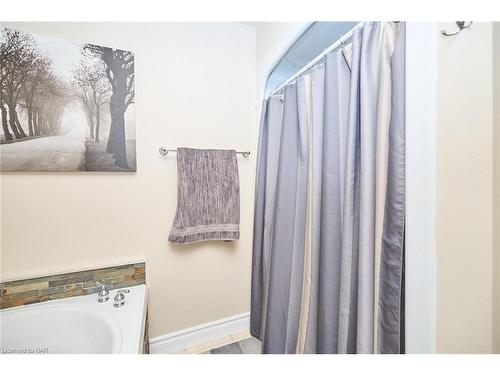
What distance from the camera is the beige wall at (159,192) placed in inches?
46.4

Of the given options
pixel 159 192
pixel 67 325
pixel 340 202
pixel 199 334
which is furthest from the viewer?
pixel 199 334

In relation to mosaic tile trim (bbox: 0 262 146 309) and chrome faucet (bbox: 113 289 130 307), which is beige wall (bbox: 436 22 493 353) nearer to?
chrome faucet (bbox: 113 289 130 307)

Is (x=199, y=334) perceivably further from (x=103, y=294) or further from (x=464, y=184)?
(x=464, y=184)

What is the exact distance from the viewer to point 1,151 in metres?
1.10

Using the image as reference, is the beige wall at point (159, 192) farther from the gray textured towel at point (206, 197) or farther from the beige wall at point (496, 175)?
the beige wall at point (496, 175)

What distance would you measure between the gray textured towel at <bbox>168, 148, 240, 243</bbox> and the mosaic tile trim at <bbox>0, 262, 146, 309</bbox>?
32 cm

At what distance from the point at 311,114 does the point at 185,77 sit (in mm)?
913

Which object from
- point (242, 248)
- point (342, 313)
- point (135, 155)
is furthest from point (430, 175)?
point (135, 155)

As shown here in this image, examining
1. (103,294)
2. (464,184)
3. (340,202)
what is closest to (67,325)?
(103,294)

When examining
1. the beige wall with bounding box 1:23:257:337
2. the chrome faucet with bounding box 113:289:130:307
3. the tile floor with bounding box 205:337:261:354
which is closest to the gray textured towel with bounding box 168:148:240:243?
the beige wall with bounding box 1:23:257:337

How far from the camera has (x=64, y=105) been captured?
1186mm

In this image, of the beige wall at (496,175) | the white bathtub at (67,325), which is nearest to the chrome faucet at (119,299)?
the white bathtub at (67,325)

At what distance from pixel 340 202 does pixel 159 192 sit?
3.59ft
